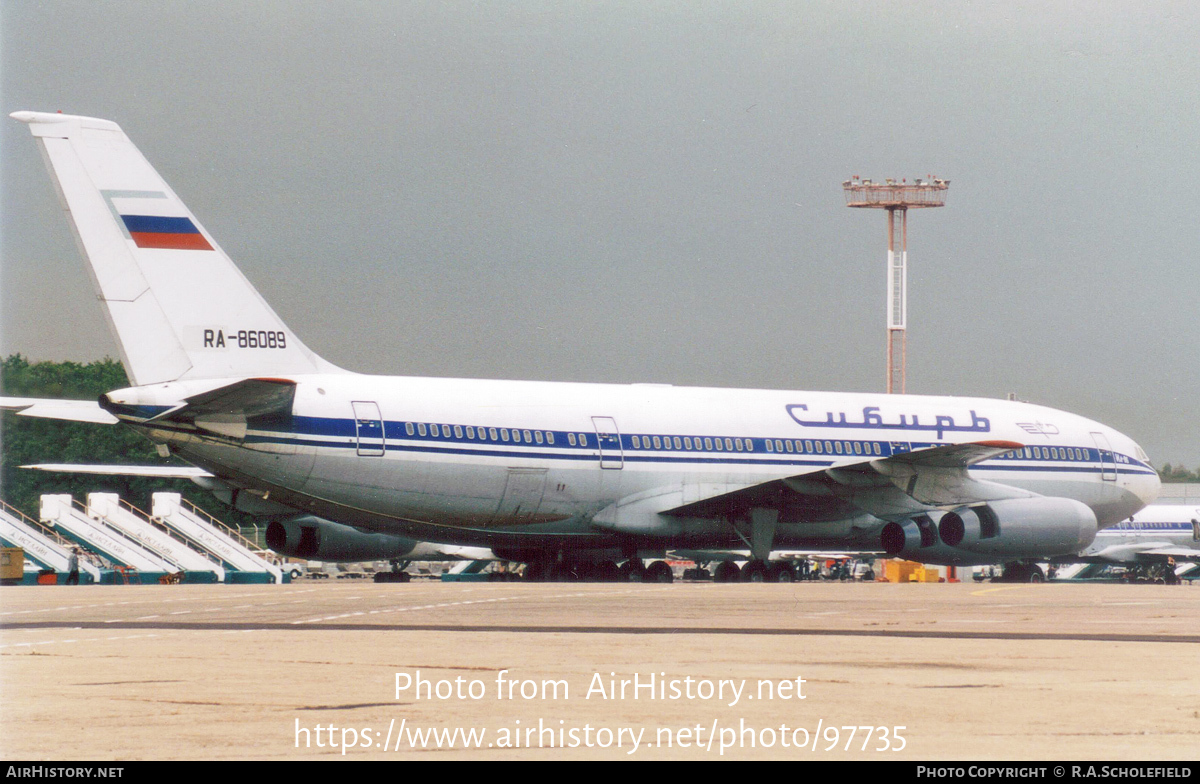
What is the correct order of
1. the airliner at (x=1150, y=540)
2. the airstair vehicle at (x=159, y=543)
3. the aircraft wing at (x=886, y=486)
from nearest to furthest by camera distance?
1. the aircraft wing at (x=886, y=486)
2. the airstair vehicle at (x=159, y=543)
3. the airliner at (x=1150, y=540)

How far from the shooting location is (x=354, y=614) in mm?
16203

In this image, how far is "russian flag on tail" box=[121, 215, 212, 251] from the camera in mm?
23359

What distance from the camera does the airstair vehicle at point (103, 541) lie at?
46400 millimetres

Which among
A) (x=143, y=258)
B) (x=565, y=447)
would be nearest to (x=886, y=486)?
(x=565, y=447)

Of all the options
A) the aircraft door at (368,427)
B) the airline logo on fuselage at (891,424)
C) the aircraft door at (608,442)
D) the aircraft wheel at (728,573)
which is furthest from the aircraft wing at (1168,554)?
the aircraft door at (368,427)

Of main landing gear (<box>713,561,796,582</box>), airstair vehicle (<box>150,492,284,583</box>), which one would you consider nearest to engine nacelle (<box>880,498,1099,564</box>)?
main landing gear (<box>713,561,796,582</box>)

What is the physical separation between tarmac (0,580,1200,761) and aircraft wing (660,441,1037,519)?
1135 cm

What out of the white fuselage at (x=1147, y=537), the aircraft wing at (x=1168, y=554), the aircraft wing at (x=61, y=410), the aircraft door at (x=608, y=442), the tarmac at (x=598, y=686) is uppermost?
the aircraft wing at (x=61, y=410)

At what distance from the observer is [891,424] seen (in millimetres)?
31391

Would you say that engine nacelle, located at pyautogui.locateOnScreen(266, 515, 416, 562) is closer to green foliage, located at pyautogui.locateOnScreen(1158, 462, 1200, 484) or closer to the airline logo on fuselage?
the airline logo on fuselage

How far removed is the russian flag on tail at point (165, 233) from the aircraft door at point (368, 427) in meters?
3.55

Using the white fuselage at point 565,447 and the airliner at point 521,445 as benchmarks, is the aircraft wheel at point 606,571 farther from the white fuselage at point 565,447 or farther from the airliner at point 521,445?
the white fuselage at point 565,447
